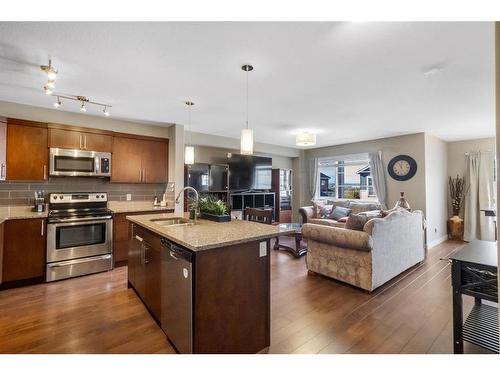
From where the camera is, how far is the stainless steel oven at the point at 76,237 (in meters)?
3.17

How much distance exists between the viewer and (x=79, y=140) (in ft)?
11.8

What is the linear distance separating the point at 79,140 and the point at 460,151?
779 cm

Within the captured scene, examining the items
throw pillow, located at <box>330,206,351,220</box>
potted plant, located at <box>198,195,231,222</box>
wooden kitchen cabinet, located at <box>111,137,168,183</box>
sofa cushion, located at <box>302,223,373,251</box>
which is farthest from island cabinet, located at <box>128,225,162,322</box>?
throw pillow, located at <box>330,206,351,220</box>

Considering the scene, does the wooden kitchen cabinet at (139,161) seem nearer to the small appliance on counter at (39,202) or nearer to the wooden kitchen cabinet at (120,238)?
the wooden kitchen cabinet at (120,238)

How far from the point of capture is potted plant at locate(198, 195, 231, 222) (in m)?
2.53

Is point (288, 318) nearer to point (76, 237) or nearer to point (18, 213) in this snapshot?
point (76, 237)

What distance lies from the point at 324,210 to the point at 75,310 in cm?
503

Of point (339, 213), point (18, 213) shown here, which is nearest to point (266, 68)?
point (18, 213)

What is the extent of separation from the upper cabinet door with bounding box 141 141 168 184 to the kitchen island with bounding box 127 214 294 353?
247 centimetres

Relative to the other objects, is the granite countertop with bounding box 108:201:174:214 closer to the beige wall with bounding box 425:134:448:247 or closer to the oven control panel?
the oven control panel

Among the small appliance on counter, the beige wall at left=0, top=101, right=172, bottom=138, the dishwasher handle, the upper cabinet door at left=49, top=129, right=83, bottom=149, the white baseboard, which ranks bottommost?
the white baseboard
